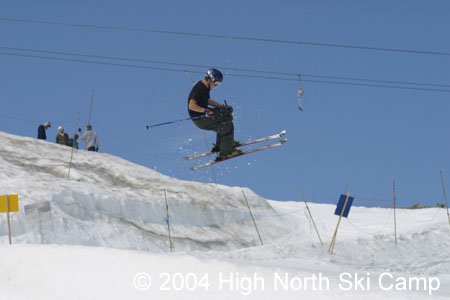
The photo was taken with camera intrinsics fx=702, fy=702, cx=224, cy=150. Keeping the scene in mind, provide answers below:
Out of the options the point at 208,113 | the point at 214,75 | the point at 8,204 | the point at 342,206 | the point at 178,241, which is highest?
the point at 214,75

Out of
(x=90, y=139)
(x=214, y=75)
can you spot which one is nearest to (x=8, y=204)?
(x=214, y=75)

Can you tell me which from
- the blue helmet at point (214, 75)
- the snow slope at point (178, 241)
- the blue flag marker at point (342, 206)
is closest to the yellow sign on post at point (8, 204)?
the snow slope at point (178, 241)

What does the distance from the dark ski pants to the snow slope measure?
3.22 meters

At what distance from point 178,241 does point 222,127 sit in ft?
24.1

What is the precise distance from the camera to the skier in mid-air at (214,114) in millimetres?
18391

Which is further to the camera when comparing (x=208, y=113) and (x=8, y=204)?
(x=208, y=113)

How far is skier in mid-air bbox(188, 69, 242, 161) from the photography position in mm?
18391

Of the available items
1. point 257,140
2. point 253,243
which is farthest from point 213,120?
point 253,243

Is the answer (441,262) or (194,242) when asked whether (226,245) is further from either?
(441,262)

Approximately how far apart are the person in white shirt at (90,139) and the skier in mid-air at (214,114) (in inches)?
530

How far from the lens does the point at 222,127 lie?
19.1 m

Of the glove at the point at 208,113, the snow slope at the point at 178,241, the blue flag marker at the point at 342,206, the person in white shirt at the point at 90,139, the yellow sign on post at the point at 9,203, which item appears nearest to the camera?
the snow slope at the point at 178,241

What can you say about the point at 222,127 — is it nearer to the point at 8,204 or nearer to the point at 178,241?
the point at 8,204

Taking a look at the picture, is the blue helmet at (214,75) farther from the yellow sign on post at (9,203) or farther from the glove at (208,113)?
the yellow sign on post at (9,203)
